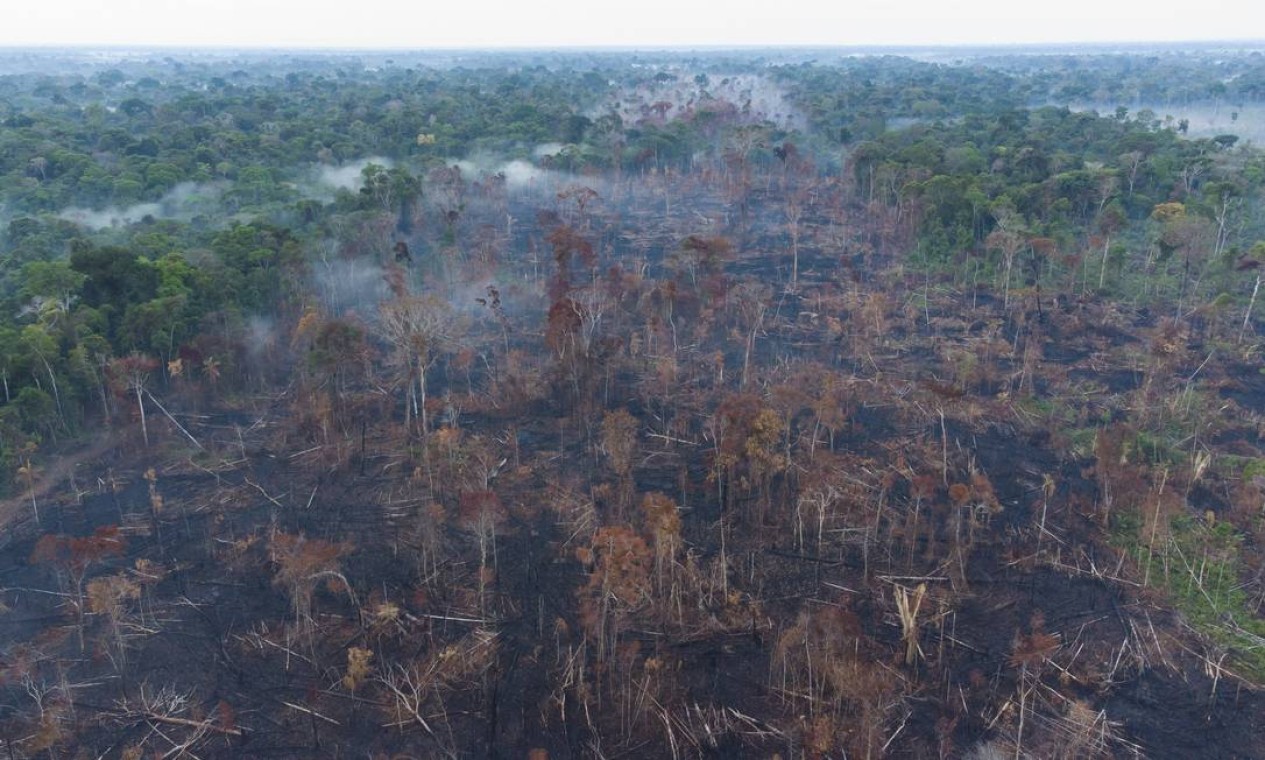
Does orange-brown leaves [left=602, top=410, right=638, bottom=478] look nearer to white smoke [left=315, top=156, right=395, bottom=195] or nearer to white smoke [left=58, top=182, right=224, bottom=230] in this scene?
white smoke [left=58, top=182, right=224, bottom=230]

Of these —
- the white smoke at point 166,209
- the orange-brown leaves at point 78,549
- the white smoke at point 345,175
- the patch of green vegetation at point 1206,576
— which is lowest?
the patch of green vegetation at point 1206,576

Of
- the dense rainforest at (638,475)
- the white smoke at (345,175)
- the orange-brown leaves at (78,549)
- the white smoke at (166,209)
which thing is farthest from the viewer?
the white smoke at (345,175)

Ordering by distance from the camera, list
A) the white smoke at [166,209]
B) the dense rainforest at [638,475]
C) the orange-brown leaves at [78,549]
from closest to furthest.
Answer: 1. the dense rainforest at [638,475]
2. the orange-brown leaves at [78,549]
3. the white smoke at [166,209]

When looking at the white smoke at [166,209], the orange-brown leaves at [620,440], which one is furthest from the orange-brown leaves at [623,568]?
the white smoke at [166,209]

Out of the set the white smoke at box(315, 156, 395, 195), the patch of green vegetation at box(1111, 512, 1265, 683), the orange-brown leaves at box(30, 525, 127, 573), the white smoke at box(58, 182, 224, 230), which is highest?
the white smoke at box(315, 156, 395, 195)

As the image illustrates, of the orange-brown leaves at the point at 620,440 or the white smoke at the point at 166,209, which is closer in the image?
the orange-brown leaves at the point at 620,440

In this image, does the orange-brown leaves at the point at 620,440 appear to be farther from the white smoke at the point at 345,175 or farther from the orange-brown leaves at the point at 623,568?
the white smoke at the point at 345,175

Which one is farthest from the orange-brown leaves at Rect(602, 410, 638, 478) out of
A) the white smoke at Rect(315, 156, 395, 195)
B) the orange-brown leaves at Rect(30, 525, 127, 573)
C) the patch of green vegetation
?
the white smoke at Rect(315, 156, 395, 195)

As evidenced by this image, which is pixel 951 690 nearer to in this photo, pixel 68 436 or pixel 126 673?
pixel 126 673

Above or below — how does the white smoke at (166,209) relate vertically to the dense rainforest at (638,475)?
above
